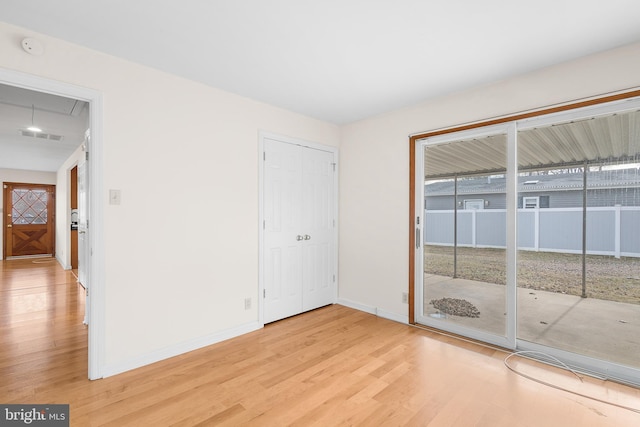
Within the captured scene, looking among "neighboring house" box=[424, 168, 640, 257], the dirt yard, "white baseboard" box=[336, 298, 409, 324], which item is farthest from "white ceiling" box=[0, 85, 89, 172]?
the dirt yard

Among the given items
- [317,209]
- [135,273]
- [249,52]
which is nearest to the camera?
[249,52]

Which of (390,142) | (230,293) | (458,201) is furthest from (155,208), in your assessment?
(458,201)

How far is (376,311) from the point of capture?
379 cm

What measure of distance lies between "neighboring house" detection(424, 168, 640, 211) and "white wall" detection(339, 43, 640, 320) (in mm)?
436

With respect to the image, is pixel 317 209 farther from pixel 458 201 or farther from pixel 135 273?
pixel 135 273

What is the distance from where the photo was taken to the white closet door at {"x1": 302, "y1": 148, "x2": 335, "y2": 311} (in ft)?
12.8

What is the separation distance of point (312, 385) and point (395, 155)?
104 inches

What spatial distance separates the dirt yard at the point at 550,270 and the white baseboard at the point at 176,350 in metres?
2.18

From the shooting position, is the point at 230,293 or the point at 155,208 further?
the point at 230,293

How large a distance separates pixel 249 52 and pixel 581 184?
9.79ft

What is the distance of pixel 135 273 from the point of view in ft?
8.19

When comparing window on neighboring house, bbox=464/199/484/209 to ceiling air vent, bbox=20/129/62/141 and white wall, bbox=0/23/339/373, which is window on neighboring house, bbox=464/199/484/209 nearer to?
white wall, bbox=0/23/339/373

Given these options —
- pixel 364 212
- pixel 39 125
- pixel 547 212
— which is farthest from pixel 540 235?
pixel 39 125

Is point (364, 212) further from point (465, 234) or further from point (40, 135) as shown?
point (40, 135)
